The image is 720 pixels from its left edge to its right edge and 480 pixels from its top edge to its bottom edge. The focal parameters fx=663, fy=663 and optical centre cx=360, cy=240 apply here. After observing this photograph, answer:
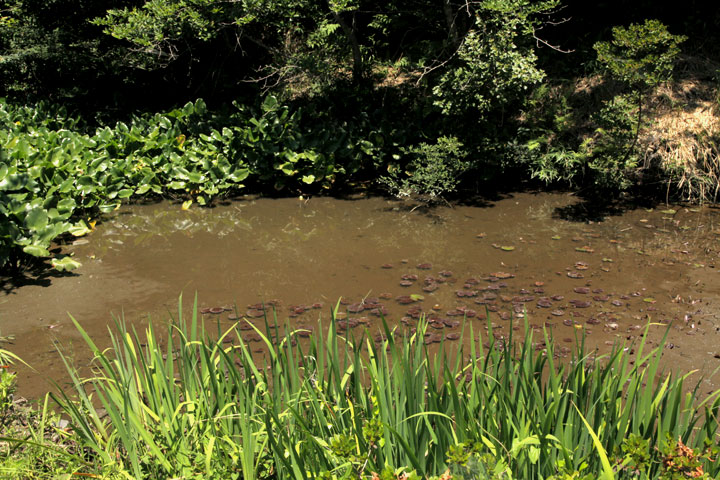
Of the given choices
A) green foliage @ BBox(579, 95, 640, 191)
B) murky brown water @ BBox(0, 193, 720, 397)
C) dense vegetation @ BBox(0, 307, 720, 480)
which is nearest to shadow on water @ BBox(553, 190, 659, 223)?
murky brown water @ BBox(0, 193, 720, 397)

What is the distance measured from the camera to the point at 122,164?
8.20m

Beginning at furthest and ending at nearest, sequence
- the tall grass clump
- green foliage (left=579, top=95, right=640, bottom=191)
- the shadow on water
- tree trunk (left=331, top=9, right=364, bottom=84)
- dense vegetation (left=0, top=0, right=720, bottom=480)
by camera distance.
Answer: tree trunk (left=331, top=9, right=364, bottom=84) → the shadow on water → green foliage (left=579, top=95, right=640, bottom=191) → dense vegetation (left=0, top=0, right=720, bottom=480) → the tall grass clump

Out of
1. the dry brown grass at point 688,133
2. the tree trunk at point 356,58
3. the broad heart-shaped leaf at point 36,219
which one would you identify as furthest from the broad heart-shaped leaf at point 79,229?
the dry brown grass at point 688,133

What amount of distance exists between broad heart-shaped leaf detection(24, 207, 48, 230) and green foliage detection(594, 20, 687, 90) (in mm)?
5842

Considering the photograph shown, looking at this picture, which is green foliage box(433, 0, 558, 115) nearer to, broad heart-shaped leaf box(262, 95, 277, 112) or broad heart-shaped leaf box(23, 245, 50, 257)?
broad heart-shaped leaf box(262, 95, 277, 112)

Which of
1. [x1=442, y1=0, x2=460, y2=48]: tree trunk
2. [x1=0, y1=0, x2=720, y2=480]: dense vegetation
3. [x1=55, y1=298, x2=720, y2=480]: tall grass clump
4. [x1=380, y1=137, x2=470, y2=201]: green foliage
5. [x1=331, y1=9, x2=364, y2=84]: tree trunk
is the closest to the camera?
[x1=55, y1=298, x2=720, y2=480]: tall grass clump

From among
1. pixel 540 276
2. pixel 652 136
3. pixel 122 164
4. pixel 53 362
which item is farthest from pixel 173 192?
pixel 652 136

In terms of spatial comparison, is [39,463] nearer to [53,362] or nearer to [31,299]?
[53,362]

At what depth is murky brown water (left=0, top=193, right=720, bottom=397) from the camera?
5055 mm

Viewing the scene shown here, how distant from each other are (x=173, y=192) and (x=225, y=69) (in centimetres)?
361

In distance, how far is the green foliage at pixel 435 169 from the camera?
799 centimetres

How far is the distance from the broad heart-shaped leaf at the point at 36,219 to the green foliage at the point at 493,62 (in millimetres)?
4502

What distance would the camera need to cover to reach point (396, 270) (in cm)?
617

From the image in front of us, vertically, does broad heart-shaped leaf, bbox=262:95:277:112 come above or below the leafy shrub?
above
